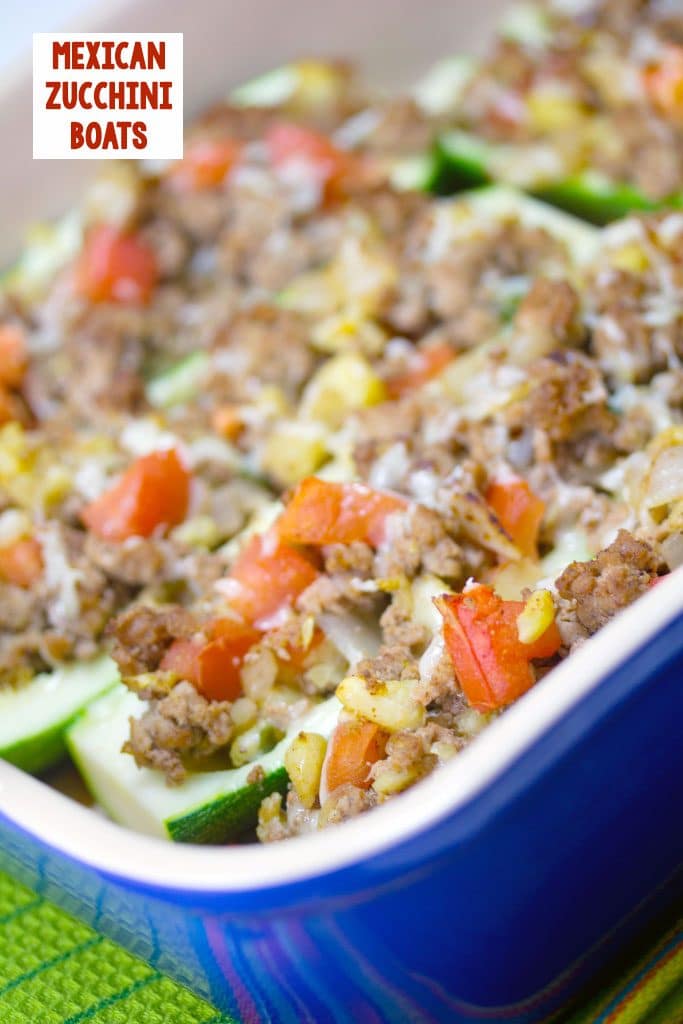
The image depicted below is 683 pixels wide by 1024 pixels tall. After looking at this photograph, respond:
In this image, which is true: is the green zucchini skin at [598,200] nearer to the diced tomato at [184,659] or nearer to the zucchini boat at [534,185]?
the zucchini boat at [534,185]

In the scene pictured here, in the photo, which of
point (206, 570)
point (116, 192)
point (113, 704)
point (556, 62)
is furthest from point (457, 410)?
point (556, 62)

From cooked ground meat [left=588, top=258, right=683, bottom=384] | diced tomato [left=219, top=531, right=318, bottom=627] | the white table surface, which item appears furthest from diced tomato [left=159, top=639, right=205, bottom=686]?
the white table surface

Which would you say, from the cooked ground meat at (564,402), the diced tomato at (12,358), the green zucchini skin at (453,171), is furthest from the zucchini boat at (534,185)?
the diced tomato at (12,358)

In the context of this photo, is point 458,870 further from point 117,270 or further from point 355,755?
point 117,270

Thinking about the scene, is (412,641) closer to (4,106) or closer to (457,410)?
Answer: (457,410)

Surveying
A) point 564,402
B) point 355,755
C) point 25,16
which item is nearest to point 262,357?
point 564,402

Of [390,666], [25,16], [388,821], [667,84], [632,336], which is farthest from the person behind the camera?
[25,16]

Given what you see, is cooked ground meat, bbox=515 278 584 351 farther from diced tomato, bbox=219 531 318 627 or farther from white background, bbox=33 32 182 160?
white background, bbox=33 32 182 160
